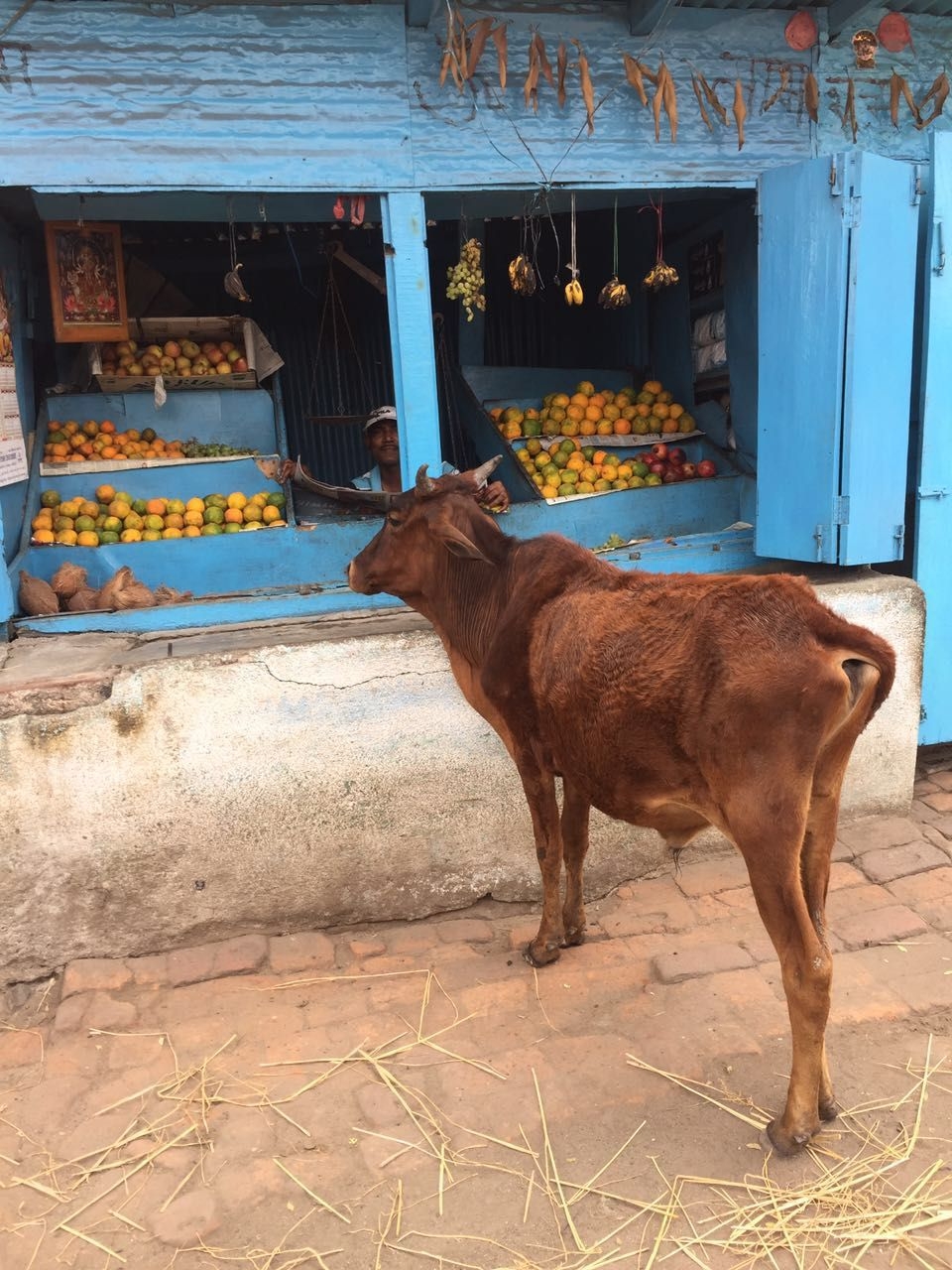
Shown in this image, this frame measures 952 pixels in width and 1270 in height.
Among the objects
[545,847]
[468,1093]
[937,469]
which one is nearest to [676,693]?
[545,847]

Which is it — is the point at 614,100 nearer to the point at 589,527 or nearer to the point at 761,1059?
the point at 589,527

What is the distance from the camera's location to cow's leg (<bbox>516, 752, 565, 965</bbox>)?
11.2ft

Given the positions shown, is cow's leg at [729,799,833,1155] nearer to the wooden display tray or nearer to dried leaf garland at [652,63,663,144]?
dried leaf garland at [652,63,663,144]

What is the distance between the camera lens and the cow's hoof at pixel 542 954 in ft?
12.2

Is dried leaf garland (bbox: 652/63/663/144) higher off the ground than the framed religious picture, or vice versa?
dried leaf garland (bbox: 652/63/663/144)

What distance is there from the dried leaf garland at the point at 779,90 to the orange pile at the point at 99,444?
409 cm

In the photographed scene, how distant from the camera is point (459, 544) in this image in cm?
326

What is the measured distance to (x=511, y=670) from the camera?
10.7 feet

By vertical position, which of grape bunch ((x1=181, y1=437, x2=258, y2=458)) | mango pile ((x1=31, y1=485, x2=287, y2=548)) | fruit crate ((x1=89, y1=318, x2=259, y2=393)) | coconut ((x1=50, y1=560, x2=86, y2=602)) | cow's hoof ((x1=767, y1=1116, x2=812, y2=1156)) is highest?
fruit crate ((x1=89, y1=318, x2=259, y2=393))

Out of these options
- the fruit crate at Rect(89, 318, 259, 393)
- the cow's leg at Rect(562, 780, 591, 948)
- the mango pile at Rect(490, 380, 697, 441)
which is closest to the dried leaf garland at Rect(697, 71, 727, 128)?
the mango pile at Rect(490, 380, 697, 441)

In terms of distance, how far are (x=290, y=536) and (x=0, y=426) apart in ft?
5.57

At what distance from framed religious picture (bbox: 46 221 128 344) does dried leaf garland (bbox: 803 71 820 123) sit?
3.94 meters

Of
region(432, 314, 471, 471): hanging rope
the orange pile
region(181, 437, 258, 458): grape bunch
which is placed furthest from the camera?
region(432, 314, 471, 471): hanging rope

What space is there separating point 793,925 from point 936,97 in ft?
15.3
